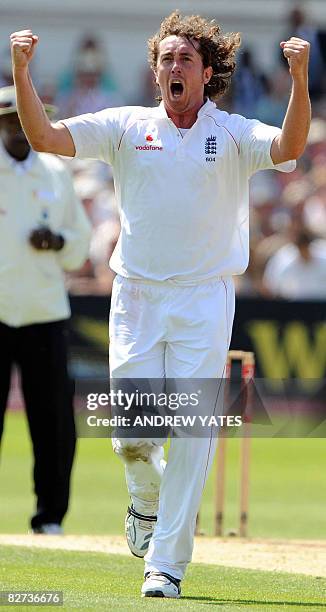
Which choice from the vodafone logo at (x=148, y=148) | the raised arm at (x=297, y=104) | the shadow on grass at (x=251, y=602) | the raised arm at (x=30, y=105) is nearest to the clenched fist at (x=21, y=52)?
the raised arm at (x=30, y=105)

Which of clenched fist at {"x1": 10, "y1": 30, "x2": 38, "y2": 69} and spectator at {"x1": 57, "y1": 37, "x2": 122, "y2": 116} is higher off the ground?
clenched fist at {"x1": 10, "y1": 30, "x2": 38, "y2": 69}

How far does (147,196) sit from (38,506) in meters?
3.66

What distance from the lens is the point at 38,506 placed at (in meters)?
9.66

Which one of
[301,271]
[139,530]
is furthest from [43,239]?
[301,271]

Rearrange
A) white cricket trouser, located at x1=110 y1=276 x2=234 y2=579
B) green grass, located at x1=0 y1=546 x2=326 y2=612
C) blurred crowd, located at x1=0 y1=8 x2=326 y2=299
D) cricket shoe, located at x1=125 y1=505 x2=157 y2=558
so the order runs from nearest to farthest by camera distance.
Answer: green grass, located at x1=0 y1=546 x2=326 y2=612, white cricket trouser, located at x1=110 y1=276 x2=234 y2=579, cricket shoe, located at x1=125 y1=505 x2=157 y2=558, blurred crowd, located at x1=0 y1=8 x2=326 y2=299

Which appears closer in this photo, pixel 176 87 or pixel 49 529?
pixel 176 87

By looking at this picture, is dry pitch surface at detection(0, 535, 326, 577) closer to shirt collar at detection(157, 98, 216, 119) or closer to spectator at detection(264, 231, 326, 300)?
shirt collar at detection(157, 98, 216, 119)

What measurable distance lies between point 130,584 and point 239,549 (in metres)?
1.93

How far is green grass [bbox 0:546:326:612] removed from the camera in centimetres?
620

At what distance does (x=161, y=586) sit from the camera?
6.38m

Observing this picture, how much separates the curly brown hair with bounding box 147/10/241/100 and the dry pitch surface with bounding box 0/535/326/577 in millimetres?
2576

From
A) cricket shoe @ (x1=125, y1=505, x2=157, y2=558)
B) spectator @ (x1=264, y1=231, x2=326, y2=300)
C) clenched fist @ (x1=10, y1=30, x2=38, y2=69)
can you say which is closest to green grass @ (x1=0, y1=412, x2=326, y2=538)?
spectator @ (x1=264, y1=231, x2=326, y2=300)

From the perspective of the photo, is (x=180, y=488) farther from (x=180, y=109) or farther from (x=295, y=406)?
(x=295, y=406)

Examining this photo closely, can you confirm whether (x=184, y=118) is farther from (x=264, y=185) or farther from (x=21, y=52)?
(x=264, y=185)
